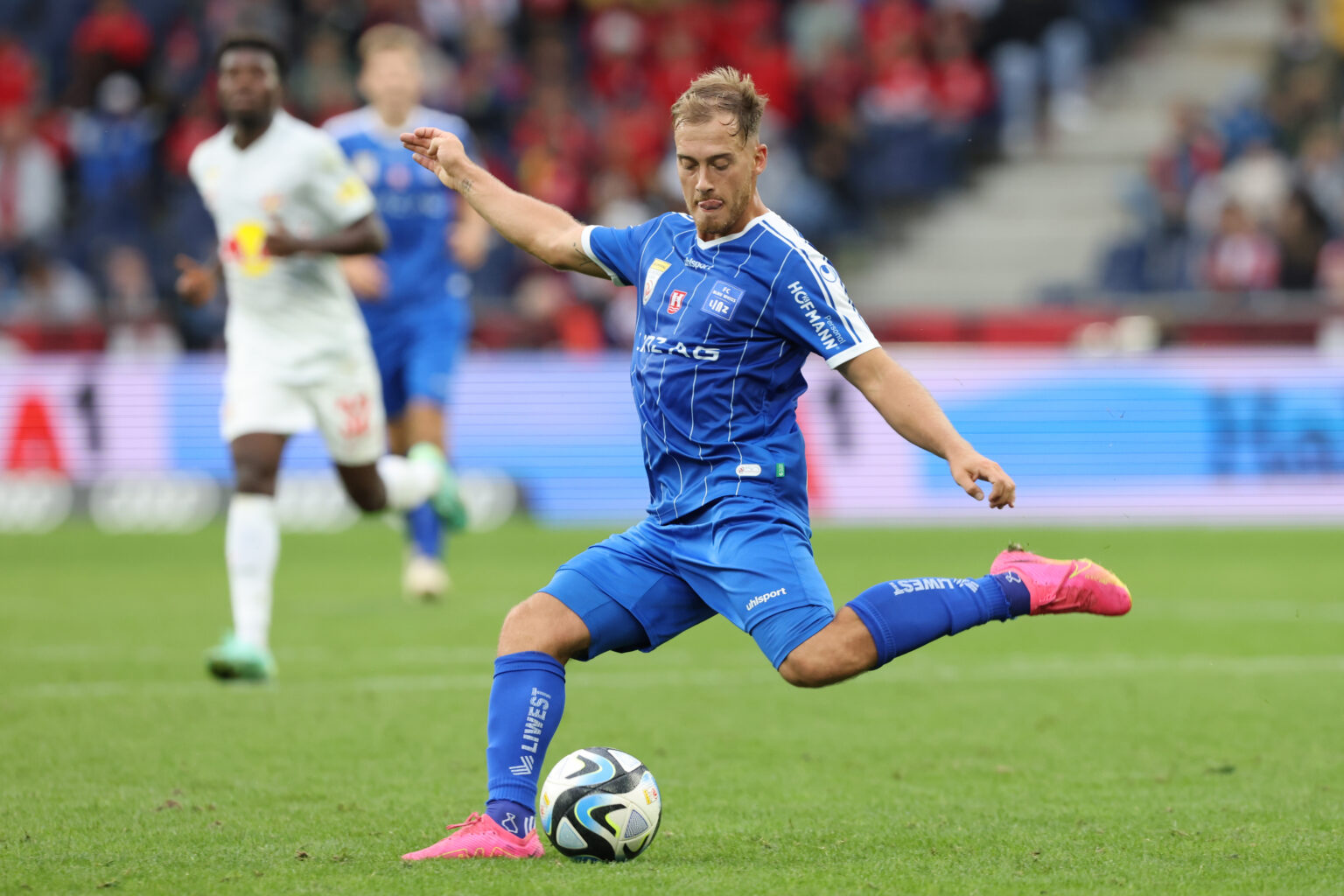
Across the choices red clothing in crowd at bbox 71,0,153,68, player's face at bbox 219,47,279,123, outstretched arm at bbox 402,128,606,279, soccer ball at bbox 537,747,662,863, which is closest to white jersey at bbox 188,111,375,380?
player's face at bbox 219,47,279,123

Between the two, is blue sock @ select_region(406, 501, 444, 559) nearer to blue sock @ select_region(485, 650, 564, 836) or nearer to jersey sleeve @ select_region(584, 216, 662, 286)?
jersey sleeve @ select_region(584, 216, 662, 286)

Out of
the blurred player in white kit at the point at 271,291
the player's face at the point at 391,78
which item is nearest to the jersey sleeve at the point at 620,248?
the blurred player in white kit at the point at 271,291

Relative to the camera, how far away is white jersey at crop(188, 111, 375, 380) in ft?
26.9

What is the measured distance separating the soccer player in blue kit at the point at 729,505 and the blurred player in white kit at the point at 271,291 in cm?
312

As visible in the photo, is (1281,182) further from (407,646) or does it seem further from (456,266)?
(407,646)

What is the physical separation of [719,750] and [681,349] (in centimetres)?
207

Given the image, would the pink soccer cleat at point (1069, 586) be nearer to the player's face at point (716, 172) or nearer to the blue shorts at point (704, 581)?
the blue shorts at point (704, 581)

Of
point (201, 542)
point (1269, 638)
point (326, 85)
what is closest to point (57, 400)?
point (201, 542)

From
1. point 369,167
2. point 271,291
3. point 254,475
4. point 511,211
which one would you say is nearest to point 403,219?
point 369,167

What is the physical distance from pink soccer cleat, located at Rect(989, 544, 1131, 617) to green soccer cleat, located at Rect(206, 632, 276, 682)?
364cm

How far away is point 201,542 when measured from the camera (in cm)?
1500

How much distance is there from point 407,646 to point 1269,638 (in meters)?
4.37

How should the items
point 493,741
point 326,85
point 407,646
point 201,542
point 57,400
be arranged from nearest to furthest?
point 493,741, point 407,646, point 201,542, point 57,400, point 326,85

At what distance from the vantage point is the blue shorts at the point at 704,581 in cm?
485
